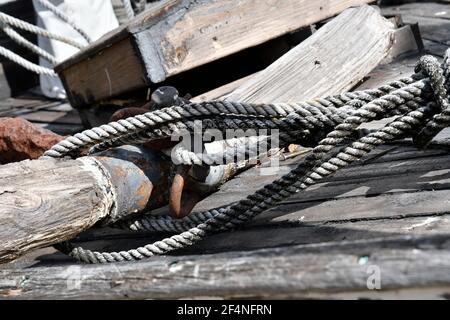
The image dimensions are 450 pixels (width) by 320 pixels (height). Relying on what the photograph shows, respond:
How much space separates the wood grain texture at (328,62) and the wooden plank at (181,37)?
28cm

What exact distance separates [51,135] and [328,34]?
3.85 ft

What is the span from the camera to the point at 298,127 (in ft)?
6.61

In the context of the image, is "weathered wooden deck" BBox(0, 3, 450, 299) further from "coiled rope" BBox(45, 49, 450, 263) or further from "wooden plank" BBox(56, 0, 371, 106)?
"wooden plank" BBox(56, 0, 371, 106)

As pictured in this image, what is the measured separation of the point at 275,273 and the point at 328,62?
1712mm

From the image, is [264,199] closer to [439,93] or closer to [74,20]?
[439,93]

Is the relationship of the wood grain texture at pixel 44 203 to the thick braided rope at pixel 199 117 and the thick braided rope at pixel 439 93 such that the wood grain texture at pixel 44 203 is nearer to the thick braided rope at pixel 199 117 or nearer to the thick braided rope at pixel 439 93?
the thick braided rope at pixel 199 117

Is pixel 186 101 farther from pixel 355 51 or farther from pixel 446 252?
pixel 446 252

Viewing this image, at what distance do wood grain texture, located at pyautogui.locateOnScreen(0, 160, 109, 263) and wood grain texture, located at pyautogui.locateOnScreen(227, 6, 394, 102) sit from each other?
2.99 ft

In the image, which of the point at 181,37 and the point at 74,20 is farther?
the point at 74,20

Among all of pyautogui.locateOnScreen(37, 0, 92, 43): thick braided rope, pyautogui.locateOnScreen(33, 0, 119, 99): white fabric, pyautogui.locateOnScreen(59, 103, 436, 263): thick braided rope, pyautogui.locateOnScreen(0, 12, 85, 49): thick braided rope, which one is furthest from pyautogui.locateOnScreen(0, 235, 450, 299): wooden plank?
pyautogui.locateOnScreen(33, 0, 119, 99): white fabric

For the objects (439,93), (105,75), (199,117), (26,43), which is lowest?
(439,93)

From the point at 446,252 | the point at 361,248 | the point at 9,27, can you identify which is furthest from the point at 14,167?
the point at 9,27

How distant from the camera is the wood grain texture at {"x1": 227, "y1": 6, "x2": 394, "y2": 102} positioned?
Result: 9.09 ft

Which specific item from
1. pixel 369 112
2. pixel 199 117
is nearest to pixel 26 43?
pixel 199 117
